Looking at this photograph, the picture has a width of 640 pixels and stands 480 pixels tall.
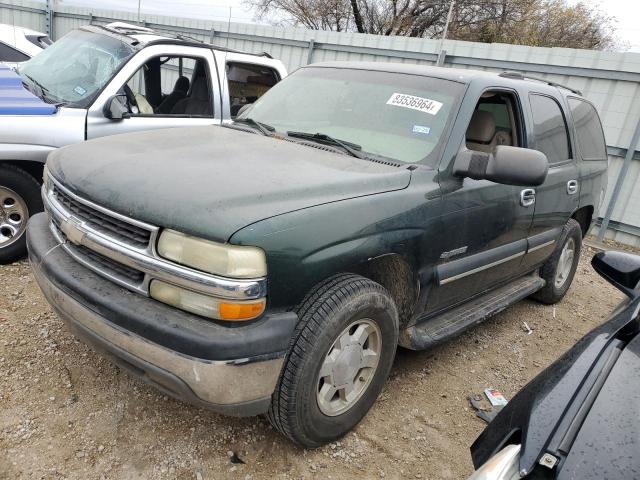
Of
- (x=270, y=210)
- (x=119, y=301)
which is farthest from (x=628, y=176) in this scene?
(x=119, y=301)

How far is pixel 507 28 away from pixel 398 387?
21.2 metres

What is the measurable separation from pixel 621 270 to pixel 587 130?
263 centimetres

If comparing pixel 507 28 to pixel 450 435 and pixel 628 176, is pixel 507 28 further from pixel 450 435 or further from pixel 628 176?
pixel 450 435

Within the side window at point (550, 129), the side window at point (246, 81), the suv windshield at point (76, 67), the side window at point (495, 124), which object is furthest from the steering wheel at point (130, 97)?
the side window at point (550, 129)

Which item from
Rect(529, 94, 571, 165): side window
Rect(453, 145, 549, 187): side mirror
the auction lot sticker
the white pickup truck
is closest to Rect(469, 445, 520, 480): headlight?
Rect(453, 145, 549, 187): side mirror

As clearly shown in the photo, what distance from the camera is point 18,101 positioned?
12.5ft

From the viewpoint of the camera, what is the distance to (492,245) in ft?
10.7

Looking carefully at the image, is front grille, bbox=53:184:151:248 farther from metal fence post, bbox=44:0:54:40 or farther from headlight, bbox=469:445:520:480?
metal fence post, bbox=44:0:54:40

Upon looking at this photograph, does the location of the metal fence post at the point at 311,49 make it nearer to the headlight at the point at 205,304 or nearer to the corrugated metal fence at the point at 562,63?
the corrugated metal fence at the point at 562,63

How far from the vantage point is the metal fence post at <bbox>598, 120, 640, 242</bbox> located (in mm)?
6898

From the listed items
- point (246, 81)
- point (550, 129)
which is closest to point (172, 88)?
point (246, 81)

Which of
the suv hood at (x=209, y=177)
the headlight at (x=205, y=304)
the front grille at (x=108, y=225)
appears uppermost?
the suv hood at (x=209, y=177)

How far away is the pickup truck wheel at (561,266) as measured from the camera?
439cm

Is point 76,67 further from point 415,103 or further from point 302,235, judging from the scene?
point 302,235
